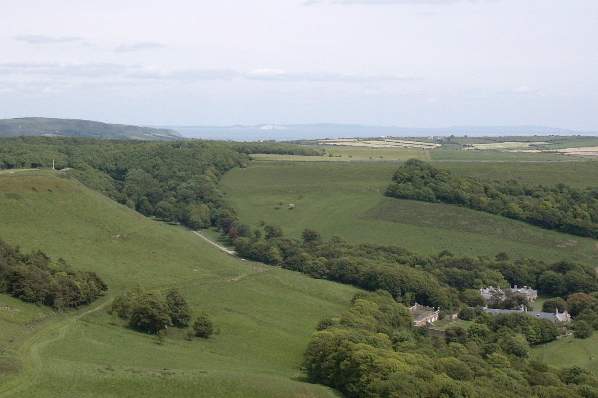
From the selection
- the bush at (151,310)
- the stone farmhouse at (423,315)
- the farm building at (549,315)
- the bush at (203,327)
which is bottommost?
the farm building at (549,315)

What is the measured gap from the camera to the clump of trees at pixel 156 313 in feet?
227

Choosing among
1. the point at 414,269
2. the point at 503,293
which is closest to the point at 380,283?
the point at 414,269

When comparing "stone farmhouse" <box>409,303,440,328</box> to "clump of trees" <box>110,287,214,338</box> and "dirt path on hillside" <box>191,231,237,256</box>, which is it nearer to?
"clump of trees" <box>110,287,214,338</box>

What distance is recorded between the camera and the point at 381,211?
5832 inches

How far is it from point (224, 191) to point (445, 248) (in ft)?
→ 188

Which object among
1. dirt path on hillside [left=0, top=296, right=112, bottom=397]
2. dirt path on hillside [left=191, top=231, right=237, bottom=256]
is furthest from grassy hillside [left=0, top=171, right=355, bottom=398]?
dirt path on hillside [left=191, top=231, right=237, bottom=256]

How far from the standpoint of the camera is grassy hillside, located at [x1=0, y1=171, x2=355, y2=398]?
51.4 m

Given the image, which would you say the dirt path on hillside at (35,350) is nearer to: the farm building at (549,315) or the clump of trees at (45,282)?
the clump of trees at (45,282)

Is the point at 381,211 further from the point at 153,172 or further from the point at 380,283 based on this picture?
the point at 153,172

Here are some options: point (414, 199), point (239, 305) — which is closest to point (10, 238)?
point (239, 305)

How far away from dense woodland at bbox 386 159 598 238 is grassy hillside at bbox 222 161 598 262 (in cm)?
270

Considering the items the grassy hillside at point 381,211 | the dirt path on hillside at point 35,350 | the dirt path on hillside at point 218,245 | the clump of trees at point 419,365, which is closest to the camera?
the dirt path on hillside at point 35,350

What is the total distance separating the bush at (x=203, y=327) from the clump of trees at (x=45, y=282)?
40.0ft

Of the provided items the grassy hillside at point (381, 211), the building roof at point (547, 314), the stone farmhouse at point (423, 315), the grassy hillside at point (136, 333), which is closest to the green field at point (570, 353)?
the building roof at point (547, 314)
